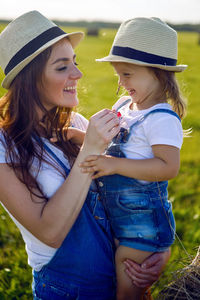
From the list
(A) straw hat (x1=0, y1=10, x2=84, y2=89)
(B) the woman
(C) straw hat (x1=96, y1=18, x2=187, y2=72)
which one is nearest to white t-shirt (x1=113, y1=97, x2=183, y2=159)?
(B) the woman

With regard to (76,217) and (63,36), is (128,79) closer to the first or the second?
(63,36)

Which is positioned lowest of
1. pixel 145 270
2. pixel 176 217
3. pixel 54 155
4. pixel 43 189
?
pixel 176 217

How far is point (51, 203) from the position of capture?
76.7 inches

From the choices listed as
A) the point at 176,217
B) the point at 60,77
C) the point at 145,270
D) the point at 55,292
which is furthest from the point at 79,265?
the point at 176,217

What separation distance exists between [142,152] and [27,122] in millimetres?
678

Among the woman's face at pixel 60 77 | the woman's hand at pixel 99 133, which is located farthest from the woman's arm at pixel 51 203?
the woman's face at pixel 60 77

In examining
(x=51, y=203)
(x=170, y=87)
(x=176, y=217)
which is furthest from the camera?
(x=176, y=217)

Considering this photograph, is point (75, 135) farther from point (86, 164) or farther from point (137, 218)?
point (137, 218)

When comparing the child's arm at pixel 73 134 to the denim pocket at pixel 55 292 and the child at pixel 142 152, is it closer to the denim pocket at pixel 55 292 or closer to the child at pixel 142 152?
the child at pixel 142 152

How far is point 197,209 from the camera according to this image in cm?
479

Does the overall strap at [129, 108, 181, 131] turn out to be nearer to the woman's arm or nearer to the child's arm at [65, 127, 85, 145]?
the woman's arm

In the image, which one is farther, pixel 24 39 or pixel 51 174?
pixel 24 39

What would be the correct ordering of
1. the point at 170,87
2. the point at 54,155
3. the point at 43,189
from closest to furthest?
the point at 43,189, the point at 54,155, the point at 170,87

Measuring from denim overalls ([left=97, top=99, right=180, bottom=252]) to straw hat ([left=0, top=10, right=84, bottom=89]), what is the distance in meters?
0.68
